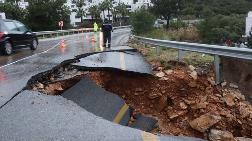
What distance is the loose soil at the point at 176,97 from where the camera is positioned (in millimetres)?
8414

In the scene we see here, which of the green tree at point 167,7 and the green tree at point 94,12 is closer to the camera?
the green tree at point 167,7

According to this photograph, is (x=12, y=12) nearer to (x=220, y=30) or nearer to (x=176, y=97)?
(x=220, y=30)


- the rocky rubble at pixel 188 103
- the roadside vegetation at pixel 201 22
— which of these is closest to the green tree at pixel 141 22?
the roadside vegetation at pixel 201 22

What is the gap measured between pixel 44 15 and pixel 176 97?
2485 inches

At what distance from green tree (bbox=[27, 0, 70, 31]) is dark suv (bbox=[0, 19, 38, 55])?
1945 inches

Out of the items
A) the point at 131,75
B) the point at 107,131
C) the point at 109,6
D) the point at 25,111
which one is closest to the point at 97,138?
the point at 107,131

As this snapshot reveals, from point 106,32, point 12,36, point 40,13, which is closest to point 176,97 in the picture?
point 12,36

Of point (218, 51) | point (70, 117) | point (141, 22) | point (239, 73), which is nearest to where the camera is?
point (70, 117)

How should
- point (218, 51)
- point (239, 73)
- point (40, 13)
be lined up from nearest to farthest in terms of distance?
1. point (218, 51)
2. point (239, 73)
3. point (40, 13)

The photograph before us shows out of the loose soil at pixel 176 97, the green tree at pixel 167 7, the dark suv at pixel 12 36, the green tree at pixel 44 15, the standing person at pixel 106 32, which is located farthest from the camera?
the green tree at pixel 167 7

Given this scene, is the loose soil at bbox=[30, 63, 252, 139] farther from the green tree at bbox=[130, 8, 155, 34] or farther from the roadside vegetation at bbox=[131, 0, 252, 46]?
the green tree at bbox=[130, 8, 155, 34]

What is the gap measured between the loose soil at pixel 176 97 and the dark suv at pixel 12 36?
9213mm

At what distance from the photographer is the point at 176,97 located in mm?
9906

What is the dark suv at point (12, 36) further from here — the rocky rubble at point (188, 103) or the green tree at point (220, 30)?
the green tree at point (220, 30)
